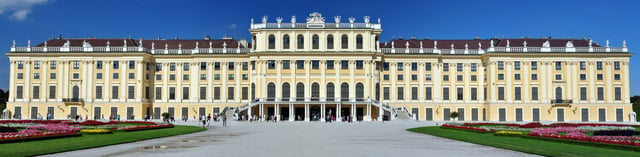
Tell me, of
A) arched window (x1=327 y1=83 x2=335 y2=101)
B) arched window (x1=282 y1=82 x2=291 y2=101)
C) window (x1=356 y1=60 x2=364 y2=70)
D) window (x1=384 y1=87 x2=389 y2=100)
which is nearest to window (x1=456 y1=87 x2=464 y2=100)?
window (x1=384 y1=87 x2=389 y2=100)

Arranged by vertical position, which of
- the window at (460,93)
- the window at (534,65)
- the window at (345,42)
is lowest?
the window at (460,93)

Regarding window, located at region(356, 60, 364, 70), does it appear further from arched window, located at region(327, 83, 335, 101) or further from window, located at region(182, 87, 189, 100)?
window, located at region(182, 87, 189, 100)

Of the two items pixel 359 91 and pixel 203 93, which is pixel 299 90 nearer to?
pixel 359 91

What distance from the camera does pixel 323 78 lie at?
72.2 metres

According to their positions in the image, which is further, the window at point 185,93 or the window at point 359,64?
the window at point 185,93

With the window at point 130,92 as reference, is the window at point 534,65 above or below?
above

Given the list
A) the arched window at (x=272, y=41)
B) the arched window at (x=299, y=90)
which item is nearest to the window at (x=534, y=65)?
the arched window at (x=299, y=90)

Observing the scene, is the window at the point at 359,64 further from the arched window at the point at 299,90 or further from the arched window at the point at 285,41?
the arched window at the point at 285,41

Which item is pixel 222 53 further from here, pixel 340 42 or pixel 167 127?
pixel 167 127

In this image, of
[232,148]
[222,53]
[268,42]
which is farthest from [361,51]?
[232,148]

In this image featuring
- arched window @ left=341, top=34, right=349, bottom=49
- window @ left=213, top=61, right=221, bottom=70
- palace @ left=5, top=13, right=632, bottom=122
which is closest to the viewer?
palace @ left=5, top=13, right=632, bottom=122

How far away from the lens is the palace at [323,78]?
72188 millimetres

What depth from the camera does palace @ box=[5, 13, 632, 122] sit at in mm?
72188

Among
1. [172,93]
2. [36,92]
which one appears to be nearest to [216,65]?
[172,93]
